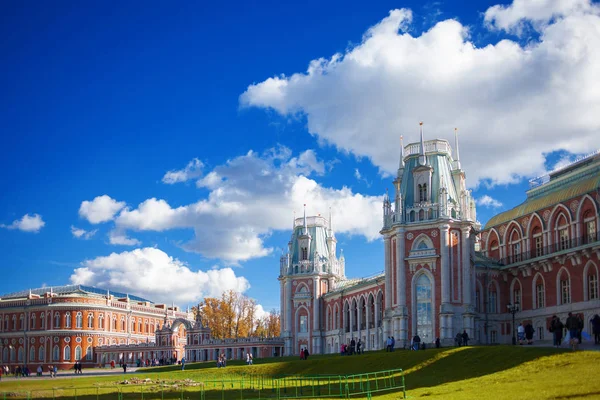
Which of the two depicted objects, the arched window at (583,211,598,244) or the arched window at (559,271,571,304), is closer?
the arched window at (583,211,598,244)

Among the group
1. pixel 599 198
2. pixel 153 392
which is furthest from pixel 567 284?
pixel 153 392

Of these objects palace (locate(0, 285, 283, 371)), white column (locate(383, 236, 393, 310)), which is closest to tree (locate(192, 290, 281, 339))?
palace (locate(0, 285, 283, 371))

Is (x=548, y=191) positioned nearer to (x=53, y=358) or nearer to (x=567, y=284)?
(x=567, y=284)

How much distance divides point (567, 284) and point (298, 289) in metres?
39.6

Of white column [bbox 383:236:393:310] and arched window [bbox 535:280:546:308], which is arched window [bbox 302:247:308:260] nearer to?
white column [bbox 383:236:393:310]

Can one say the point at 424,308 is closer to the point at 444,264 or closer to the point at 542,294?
the point at 444,264

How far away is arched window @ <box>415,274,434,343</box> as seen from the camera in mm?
59438

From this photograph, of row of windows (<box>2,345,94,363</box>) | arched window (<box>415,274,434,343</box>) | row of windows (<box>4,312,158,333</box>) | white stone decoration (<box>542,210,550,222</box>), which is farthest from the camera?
row of windows (<box>4,312,158,333</box>)

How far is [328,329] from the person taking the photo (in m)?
87.2

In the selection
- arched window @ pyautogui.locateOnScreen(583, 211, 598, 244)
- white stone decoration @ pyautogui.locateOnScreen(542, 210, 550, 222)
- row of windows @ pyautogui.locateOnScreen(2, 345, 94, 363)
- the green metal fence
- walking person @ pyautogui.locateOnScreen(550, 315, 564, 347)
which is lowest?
row of windows @ pyautogui.locateOnScreen(2, 345, 94, 363)

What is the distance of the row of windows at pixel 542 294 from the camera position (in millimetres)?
A: 52959

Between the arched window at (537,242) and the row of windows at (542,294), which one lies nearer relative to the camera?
the row of windows at (542,294)

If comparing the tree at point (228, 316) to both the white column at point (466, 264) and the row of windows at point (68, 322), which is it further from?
the white column at point (466, 264)

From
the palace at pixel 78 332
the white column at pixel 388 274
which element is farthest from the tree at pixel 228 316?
the white column at pixel 388 274
